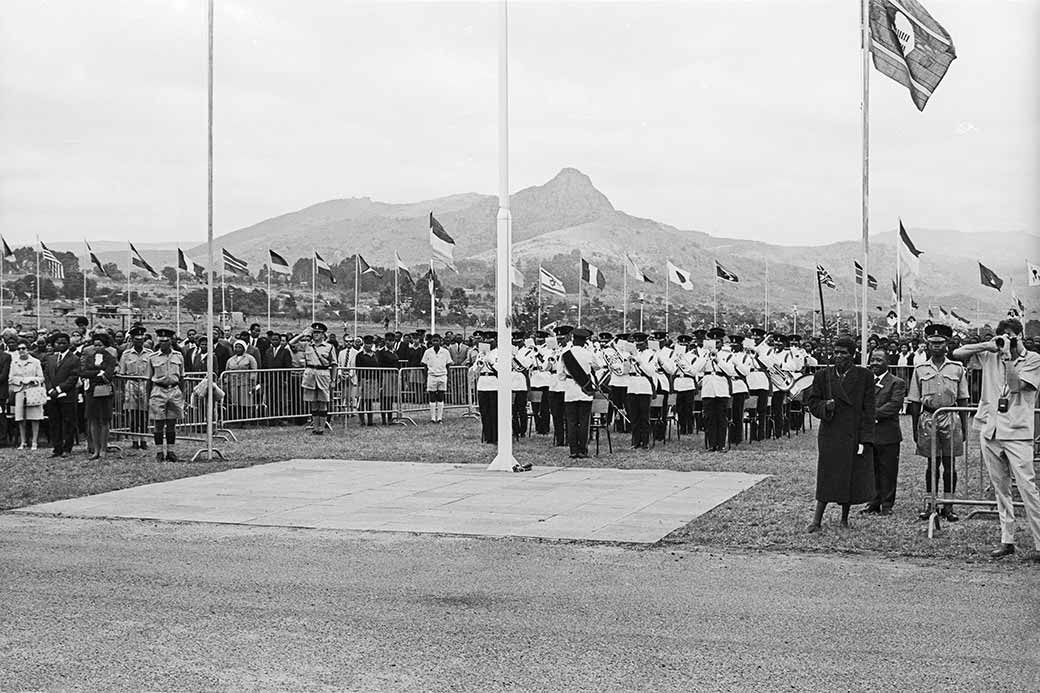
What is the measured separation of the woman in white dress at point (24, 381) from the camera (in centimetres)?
1922

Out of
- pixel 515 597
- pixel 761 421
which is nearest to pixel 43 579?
pixel 515 597

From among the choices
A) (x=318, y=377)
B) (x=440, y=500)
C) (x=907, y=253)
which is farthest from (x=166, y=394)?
(x=907, y=253)

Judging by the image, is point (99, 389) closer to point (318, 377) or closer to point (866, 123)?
point (318, 377)

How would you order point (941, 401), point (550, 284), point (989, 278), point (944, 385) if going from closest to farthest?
point (941, 401) < point (944, 385) < point (550, 284) < point (989, 278)

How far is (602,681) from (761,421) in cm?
1653

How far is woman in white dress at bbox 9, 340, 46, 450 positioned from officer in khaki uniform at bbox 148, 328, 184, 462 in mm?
2342

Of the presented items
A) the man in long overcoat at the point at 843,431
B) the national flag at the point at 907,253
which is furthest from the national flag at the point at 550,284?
the man in long overcoat at the point at 843,431

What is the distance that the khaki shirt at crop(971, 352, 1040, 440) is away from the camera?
31.3ft

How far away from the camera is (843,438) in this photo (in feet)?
35.7

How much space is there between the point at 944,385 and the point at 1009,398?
460 centimetres

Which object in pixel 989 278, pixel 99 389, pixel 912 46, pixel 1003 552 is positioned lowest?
pixel 1003 552

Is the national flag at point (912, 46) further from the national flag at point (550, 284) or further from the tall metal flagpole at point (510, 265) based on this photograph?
the national flag at point (550, 284)

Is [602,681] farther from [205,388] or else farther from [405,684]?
[205,388]

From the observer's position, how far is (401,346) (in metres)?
30.0
